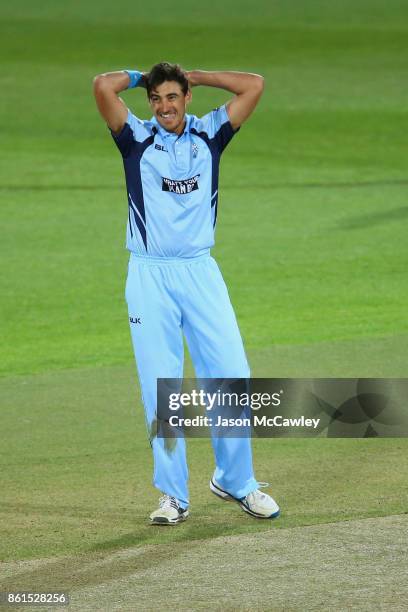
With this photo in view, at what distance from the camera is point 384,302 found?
1248 centimetres

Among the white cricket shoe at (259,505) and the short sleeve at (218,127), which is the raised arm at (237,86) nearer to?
the short sleeve at (218,127)

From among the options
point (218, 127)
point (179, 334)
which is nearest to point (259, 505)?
point (179, 334)

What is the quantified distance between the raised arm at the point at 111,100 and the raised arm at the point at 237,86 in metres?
0.38

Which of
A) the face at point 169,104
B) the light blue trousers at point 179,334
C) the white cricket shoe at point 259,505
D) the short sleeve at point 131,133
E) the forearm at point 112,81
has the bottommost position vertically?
the white cricket shoe at point 259,505

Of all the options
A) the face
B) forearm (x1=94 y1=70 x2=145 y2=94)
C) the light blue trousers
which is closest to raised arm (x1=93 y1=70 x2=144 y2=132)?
forearm (x1=94 y1=70 x2=145 y2=94)

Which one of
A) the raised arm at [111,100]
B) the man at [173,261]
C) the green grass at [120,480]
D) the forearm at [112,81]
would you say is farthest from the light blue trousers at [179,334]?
the forearm at [112,81]

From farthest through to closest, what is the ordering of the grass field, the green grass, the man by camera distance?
the man → the green grass → the grass field

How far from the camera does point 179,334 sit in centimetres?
670

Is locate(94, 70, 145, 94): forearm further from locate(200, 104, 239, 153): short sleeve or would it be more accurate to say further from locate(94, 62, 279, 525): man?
locate(200, 104, 239, 153): short sleeve

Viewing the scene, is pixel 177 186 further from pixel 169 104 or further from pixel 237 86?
pixel 237 86

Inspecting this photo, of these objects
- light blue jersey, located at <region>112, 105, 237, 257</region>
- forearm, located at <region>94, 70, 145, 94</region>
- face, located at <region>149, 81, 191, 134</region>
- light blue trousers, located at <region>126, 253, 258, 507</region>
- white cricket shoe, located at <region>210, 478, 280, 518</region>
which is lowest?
white cricket shoe, located at <region>210, 478, 280, 518</region>

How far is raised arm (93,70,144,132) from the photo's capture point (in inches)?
260

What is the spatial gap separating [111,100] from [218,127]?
55cm

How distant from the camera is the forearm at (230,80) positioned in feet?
22.4
